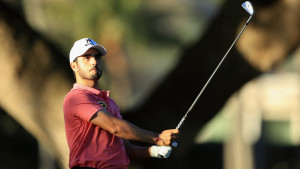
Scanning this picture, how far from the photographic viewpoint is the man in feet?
14.2

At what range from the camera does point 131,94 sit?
23.4 m

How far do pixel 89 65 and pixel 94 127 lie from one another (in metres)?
0.39

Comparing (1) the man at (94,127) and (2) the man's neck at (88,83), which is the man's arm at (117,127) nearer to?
(1) the man at (94,127)

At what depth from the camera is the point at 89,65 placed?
4531mm

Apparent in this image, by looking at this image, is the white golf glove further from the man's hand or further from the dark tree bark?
the dark tree bark

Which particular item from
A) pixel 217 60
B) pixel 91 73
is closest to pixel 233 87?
pixel 217 60

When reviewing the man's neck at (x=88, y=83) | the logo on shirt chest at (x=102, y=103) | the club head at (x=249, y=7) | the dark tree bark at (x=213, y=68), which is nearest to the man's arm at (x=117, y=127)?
the logo on shirt chest at (x=102, y=103)

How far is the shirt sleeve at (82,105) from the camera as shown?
431 centimetres

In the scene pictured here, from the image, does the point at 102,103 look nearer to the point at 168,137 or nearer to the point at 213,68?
the point at 168,137

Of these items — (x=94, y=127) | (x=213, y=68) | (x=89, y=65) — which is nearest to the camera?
(x=94, y=127)

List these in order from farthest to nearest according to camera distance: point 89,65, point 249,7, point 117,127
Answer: point 249,7, point 89,65, point 117,127

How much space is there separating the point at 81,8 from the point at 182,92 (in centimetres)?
1298

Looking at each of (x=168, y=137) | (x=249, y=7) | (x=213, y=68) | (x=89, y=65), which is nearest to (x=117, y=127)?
(x=168, y=137)

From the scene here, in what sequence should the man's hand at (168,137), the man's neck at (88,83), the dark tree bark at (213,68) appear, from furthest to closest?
the dark tree bark at (213,68), the man's neck at (88,83), the man's hand at (168,137)
